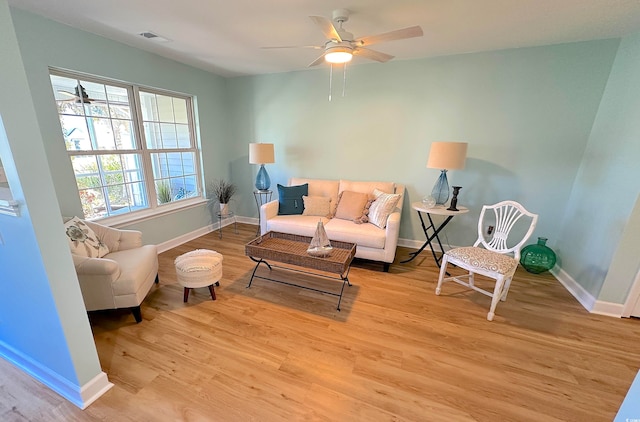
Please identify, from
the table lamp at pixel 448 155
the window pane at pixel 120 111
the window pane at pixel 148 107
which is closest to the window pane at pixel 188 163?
the window pane at pixel 148 107

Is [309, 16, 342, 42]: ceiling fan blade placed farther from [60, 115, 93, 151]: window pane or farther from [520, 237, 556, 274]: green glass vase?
[520, 237, 556, 274]: green glass vase

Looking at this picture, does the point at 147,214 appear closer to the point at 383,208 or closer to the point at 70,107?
the point at 70,107

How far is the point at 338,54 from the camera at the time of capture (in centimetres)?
199

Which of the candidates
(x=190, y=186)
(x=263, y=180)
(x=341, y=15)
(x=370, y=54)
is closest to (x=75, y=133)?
(x=190, y=186)

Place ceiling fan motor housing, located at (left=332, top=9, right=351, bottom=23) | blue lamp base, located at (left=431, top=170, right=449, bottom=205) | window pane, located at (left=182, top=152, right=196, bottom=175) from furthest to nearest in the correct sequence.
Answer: window pane, located at (left=182, top=152, right=196, bottom=175) < blue lamp base, located at (left=431, top=170, right=449, bottom=205) < ceiling fan motor housing, located at (left=332, top=9, right=351, bottom=23)

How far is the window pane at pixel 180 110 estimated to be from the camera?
3.59 meters

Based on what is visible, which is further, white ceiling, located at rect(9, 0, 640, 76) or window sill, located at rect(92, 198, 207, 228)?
window sill, located at rect(92, 198, 207, 228)

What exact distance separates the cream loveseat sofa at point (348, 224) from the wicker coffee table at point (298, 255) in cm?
34

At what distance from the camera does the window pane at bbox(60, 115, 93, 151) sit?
8.07ft

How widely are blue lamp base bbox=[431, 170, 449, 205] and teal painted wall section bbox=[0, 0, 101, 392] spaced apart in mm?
3249

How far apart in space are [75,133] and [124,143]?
47 cm

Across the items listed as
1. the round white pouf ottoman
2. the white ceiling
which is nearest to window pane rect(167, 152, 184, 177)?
the white ceiling

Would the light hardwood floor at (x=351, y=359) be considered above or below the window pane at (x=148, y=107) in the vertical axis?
below

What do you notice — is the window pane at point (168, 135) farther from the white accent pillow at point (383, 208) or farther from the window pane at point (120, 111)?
the white accent pillow at point (383, 208)
